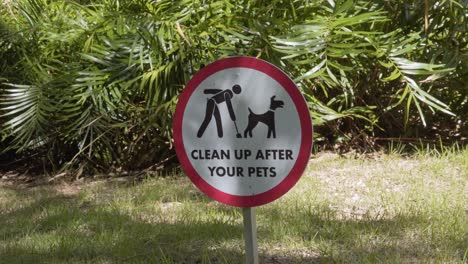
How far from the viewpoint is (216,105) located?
210cm

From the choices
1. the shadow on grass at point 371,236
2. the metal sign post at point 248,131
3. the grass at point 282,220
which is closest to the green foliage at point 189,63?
the grass at point 282,220

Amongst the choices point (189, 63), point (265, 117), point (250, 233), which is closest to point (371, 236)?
point (250, 233)

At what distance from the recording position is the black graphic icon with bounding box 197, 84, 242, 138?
6.81 feet

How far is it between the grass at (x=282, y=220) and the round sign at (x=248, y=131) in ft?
2.11

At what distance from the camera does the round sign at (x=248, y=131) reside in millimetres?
2047

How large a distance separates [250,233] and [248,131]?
1.06 ft

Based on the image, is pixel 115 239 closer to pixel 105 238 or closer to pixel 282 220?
pixel 105 238

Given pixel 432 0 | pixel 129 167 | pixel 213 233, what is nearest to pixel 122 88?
pixel 129 167

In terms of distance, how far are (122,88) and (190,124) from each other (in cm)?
228

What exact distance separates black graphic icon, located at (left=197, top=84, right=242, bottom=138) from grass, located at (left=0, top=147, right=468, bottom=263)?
0.74 m

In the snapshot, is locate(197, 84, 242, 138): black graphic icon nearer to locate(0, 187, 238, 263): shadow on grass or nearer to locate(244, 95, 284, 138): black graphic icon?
locate(244, 95, 284, 138): black graphic icon

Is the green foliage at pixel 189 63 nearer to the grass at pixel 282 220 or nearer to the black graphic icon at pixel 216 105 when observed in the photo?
the grass at pixel 282 220

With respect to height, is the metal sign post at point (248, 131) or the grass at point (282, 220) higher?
the metal sign post at point (248, 131)

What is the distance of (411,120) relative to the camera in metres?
4.75
